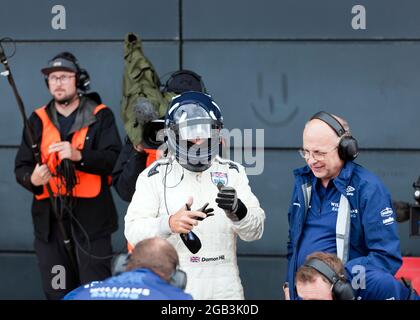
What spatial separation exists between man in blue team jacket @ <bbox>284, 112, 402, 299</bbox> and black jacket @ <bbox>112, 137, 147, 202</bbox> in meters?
1.22

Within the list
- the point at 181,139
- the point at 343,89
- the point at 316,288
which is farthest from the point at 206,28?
the point at 316,288

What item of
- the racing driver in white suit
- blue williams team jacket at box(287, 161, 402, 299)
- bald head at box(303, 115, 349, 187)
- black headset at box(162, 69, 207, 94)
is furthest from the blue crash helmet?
black headset at box(162, 69, 207, 94)

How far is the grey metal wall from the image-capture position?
27.4 feet

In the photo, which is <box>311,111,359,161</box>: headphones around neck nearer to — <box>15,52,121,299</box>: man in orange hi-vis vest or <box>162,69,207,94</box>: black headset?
<box>162,69,207,94</box>: black headset

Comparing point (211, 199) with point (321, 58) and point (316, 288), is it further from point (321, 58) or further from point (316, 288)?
point (321, 58)

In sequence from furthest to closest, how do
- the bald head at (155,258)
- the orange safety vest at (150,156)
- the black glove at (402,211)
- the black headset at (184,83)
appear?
the black glove at (402,211)
the black headset at (184,83)
the orange safety vest at (150,156)
the bald head at (155,258)

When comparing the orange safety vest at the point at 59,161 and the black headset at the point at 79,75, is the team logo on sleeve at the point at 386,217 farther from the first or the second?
the black headset at the point at 79,75

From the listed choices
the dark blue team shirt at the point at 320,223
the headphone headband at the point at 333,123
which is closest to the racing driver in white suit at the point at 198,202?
the dark blue team shirt at the point at 320,223

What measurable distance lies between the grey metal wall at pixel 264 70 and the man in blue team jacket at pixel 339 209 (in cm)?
280

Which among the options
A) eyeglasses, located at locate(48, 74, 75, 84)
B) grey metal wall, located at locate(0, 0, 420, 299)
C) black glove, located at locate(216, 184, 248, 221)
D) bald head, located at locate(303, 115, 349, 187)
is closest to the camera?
black glove, located at locate(216, 184, 248, 221)

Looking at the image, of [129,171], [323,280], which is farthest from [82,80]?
[323,280]

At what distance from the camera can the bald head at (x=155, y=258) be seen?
415 cm

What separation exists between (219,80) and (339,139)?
120 inches

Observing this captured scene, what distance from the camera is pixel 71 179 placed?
730cm
